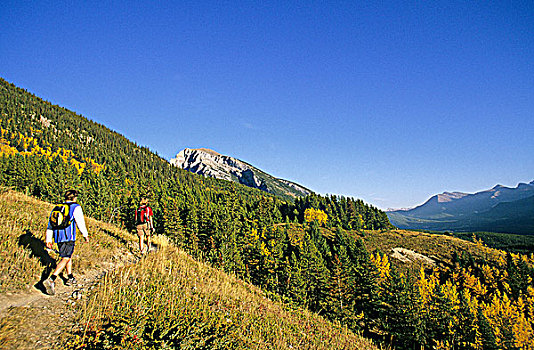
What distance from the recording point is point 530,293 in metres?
69.6

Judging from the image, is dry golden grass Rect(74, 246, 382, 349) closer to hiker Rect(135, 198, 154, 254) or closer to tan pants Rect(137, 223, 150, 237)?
hiker Rect(135, 198, 154, 254)

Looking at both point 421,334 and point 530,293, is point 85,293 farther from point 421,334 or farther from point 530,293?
point 530,293

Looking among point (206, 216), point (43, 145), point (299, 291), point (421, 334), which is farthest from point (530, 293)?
point (43, 145)

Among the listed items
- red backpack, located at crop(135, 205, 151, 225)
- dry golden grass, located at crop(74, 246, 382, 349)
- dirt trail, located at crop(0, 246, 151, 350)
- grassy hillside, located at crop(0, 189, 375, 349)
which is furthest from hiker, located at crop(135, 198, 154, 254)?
dirt trail, located at crop(0, 246, 151, 350)

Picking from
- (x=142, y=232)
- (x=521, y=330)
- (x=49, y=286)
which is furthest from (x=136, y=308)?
(x=521, y=330)

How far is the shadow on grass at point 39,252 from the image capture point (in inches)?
280

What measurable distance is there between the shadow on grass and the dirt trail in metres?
0.42

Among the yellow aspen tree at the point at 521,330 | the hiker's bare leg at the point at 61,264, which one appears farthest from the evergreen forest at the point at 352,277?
the hiker's bare leg at the point at 61,264

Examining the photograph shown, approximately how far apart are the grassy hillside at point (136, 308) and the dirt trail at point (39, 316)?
0.02m

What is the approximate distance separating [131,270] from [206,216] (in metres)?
60.3

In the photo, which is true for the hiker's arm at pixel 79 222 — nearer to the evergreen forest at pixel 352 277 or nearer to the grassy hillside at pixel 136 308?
the grassy hillside at pixel 136 308

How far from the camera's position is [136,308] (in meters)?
6.04

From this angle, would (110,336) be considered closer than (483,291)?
Yes

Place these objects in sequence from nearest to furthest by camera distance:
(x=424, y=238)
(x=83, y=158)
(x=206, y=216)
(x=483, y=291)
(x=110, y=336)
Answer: (x=110, y=336) → (x=206, y=216) → (x=483, y=291) → (x=424, y=238) → (x=83, y=158)
